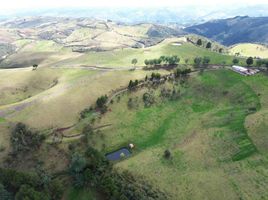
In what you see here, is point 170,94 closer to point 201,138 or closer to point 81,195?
point 201,138

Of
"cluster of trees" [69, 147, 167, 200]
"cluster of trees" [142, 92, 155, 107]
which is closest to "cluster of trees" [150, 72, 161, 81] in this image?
"cluster of trees" [142, 92, 155, 107]

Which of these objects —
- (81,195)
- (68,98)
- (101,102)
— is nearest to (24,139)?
(68,98)

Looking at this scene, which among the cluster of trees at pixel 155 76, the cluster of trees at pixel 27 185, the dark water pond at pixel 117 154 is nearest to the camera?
the cluster of trees at pixel 27 185

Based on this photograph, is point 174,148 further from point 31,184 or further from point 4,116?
point 4,116

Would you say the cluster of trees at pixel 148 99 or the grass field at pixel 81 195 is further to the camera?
the cluster of trees at pixel 148 99

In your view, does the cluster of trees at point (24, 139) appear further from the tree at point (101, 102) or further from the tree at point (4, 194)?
the tree at point (101, 102)

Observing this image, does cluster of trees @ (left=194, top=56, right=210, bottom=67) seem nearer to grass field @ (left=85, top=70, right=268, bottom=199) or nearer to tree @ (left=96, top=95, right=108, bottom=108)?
grass field @ (left=85, top=70, right=268, bottom=199)

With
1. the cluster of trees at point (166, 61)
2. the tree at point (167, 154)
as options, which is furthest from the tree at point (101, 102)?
the cluster of trees at point (166, 61)
